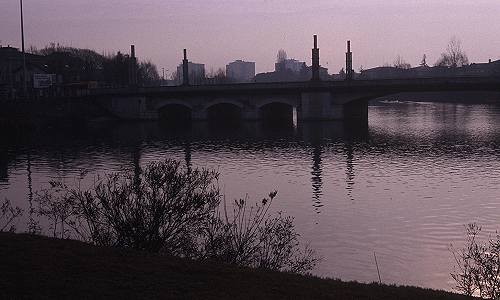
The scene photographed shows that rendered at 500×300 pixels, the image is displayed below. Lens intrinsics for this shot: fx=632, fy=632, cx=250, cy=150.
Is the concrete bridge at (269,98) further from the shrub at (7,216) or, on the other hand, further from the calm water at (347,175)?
the shrub at (7,216)

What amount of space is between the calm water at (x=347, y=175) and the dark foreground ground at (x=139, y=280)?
20.8 ft

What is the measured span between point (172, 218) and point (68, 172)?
26.1 m

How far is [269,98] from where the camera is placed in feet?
300

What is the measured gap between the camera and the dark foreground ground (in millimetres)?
10789

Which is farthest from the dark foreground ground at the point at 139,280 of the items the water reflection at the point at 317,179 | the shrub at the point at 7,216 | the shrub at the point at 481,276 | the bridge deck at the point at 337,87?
the bridge deck at the point at 337,87

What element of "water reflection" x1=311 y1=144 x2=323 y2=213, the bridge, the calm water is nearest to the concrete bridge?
the bridge

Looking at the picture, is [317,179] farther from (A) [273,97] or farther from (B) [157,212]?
(A) [273,97]

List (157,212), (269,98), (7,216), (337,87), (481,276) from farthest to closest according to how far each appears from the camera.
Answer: (269,98) → (337,87) → (7,216) → (481,276) → (157,212)

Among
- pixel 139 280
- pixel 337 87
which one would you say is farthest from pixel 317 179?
pixel 337 87

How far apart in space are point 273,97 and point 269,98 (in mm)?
758

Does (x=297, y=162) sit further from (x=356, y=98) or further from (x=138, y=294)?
(x=356, y=98)

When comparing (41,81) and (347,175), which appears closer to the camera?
(347,175)

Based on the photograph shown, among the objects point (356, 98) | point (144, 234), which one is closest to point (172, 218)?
point (144, 234)

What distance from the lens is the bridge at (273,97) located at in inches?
3206
